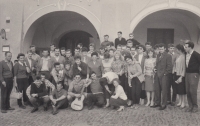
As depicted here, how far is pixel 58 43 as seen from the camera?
13.0 metres

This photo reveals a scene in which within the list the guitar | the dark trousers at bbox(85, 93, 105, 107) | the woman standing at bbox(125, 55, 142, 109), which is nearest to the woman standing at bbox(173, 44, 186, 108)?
the woman standing at bbox(125, 55, 142, 109)

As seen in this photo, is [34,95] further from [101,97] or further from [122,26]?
[122,26]

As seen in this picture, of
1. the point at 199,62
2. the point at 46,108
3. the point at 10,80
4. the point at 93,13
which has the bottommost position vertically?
the point at 46,108

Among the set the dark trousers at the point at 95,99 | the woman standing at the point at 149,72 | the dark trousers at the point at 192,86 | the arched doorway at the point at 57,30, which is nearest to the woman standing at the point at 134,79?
the woman standing at the point at 149,72

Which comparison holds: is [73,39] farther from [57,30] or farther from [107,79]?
[107,79]

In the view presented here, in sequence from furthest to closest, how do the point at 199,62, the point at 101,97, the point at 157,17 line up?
the point at 157,17, the point at 101,97, the point at 199,62

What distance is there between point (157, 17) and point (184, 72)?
19.8ft

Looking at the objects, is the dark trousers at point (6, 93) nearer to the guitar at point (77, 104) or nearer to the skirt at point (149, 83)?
the guitar at point (77, 104)

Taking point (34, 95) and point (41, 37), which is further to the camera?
point (41, 37)

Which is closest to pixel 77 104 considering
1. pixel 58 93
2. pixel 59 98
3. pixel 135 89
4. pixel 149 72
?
pixel 59 98

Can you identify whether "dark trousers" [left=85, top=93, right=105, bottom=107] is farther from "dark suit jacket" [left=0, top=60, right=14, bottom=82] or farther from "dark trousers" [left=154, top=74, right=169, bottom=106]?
"dark suit jacket" [left=0, top=60, right=14, bottom=82]

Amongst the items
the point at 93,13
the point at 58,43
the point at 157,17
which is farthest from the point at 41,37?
the point at 157,17

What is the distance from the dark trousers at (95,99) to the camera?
6336 mm

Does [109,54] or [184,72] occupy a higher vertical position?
[109,54]
